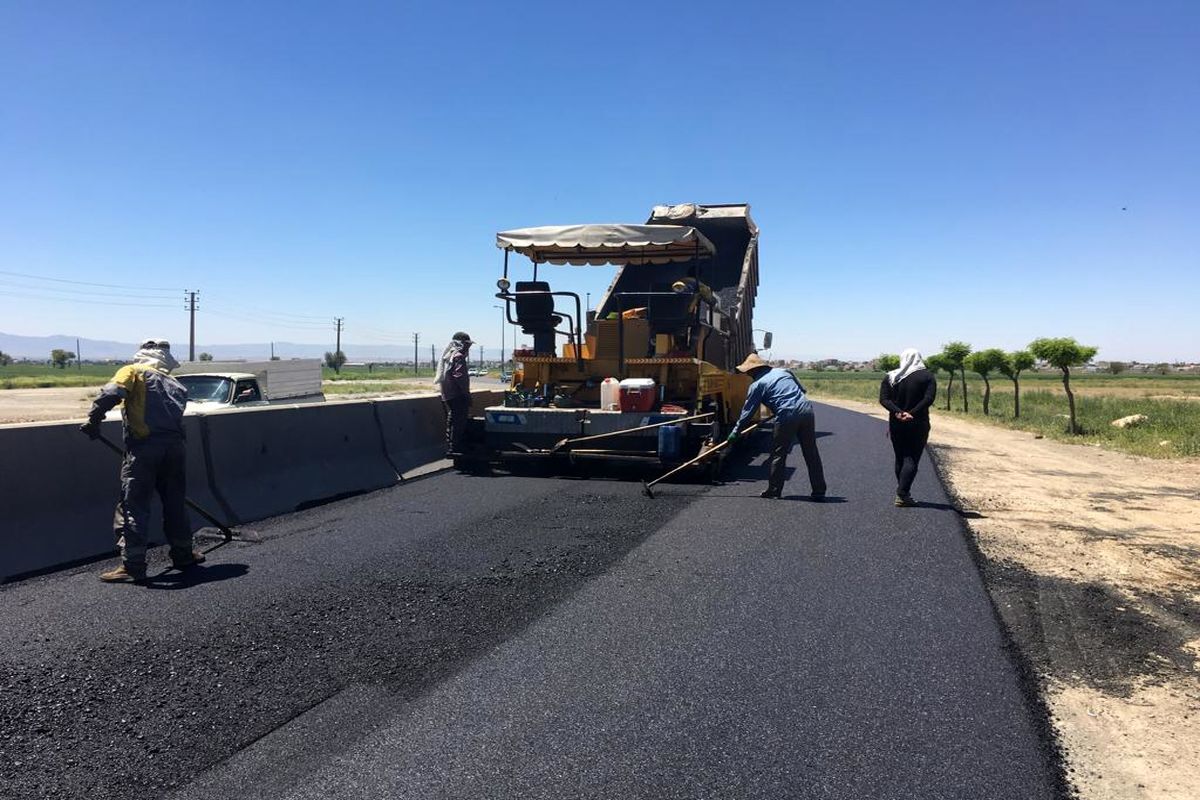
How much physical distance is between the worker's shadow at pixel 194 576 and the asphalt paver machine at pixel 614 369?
4.48 meters

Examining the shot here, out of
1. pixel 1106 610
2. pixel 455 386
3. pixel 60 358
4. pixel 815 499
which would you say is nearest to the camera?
pixel 1106 610

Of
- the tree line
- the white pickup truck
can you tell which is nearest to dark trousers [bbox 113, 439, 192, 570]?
the white pickup truck

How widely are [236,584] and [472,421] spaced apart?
502cm

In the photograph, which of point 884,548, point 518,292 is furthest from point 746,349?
point 884,548

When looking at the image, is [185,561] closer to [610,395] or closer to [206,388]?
[610,395]

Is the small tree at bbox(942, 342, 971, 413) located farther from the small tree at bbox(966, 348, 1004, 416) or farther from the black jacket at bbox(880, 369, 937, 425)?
the black jacket at bbox(880, 369, 937, 425)

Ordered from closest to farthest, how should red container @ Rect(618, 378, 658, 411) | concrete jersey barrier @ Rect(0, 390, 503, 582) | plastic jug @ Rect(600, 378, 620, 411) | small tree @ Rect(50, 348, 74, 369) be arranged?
1. concrete jersey barrier @ Rect(0, 390, 503, 582)
2. red container @ Rect(618, 378, 658, 411)
3. plastic jug @ Rect(600, 378, 620, 411)
4. small tree @ Rect(50, 348, 74, 369)

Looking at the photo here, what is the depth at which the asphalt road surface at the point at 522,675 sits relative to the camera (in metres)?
2.88

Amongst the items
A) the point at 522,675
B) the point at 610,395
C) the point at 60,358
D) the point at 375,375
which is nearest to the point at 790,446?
the point at 610,395

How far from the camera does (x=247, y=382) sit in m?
11.2

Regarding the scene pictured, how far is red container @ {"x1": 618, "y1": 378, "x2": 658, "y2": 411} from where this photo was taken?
9.44 metres

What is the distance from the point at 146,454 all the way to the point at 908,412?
270 inches

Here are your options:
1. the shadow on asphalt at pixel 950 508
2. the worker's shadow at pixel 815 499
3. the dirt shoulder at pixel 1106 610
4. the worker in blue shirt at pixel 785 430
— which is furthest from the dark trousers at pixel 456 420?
the dirt shoulder at pixel 1106 610

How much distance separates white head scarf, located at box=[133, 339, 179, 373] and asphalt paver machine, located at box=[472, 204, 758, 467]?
14.6 ft
